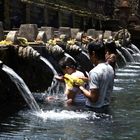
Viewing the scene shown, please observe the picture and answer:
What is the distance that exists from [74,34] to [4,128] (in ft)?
40.6

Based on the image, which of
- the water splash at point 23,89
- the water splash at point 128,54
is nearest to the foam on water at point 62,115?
the water splash at point 23,89

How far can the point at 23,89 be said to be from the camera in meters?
12.2

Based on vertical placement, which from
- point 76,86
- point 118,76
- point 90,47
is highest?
point 90,47

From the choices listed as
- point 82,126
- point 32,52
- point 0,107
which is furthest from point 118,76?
point 82,126

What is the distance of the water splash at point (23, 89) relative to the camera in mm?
11617

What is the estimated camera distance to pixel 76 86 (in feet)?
34.0

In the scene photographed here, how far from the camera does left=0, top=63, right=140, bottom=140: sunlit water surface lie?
30.2 feet

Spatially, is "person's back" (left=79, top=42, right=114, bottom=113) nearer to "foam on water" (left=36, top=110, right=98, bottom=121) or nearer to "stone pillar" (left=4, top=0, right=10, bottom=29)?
"foam on water" (left=36, top=110, right=98, bottom=121)

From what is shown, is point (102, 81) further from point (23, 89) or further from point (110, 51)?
point (23, 89)

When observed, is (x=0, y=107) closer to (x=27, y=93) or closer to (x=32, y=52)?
(x=27, y=93)

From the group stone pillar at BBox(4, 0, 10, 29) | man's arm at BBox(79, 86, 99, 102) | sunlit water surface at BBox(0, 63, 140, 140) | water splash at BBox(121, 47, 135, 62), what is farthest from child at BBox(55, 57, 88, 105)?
water splash at BBox(121, 47, 135, 62)

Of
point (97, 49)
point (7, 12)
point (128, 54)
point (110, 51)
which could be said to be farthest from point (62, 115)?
point (128, 54)

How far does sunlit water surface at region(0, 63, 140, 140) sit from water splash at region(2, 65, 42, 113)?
6.7 inches

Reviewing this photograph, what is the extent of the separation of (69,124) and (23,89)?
8.04ft
